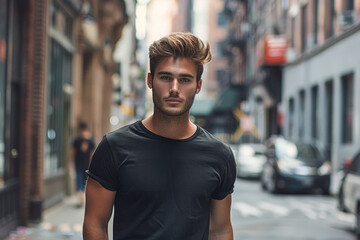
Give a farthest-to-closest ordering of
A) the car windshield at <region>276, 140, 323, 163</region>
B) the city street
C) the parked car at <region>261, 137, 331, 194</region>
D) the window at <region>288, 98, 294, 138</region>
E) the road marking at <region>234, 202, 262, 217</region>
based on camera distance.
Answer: the window at <region>288, 98, 294, 138</region>
the car windshield at <region>276, 140, 323, 163</region>
the parked car at <region>261, 137, 331, 194</region>
the road marking at <region>234, 202, 262, 217</region>
the city street

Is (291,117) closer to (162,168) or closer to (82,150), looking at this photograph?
(82,150)

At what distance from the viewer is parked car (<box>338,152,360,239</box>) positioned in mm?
10524

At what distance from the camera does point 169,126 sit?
2.97m

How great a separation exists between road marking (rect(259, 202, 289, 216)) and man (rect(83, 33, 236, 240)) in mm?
11211

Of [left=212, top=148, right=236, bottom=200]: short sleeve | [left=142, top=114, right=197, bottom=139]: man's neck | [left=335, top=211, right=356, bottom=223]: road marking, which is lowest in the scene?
[left=335, top=211, right=356, bottom=223]: road marking

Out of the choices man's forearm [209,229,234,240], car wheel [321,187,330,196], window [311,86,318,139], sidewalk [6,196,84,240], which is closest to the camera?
man's forearm [209,229,234,240]

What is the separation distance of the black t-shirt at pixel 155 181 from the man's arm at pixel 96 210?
0.04 m

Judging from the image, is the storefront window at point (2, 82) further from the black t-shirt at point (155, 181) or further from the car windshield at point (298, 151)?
the car windshield at point (298, 151)

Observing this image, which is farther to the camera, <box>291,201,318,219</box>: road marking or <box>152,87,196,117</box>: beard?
<box>291,201,318,219</box>: road marking

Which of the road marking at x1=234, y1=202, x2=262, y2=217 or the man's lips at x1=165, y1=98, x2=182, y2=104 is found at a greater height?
the man's lips at x1=165, y1=98, x2=182, y2=104

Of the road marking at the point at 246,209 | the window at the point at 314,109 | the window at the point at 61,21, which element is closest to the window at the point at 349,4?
the window at the point at 314,109

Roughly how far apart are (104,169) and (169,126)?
0.35 meters

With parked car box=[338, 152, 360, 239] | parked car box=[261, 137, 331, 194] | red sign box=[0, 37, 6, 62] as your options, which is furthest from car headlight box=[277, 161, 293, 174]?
red sign box=[0, 37, 6, 62]

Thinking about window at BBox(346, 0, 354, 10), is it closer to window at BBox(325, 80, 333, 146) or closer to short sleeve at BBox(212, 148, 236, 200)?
window at BBox(325, 80, 333, 146)
